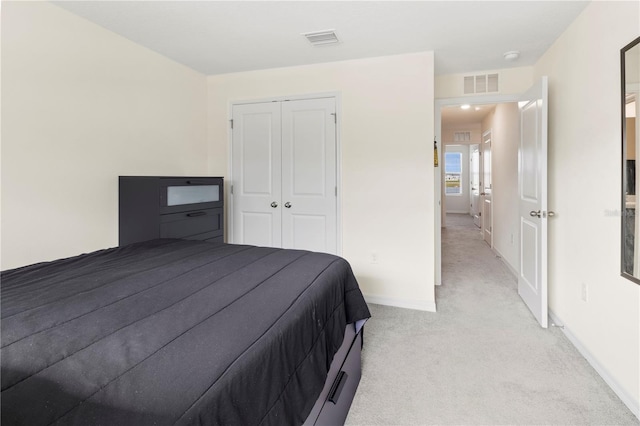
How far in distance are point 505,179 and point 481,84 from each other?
1.81m

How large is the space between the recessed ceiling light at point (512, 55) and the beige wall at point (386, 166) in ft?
2.32

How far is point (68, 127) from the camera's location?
7.95ft

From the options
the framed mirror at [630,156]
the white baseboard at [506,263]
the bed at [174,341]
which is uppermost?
the framed mirror at [630,156]

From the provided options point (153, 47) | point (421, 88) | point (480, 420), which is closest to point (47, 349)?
point (480, 420)

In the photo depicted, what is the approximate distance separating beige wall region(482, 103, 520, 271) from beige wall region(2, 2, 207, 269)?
4011 mm

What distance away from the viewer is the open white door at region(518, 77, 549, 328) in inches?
110

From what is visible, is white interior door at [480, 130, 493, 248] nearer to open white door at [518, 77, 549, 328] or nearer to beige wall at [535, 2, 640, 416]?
open white door at [518, 77, 549, 328]

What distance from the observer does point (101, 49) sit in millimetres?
2654

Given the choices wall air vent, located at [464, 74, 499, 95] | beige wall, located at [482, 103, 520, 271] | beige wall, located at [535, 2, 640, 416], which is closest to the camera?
beige wall, located at [535, 2, 640, 416]

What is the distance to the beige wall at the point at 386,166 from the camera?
10.6 feet

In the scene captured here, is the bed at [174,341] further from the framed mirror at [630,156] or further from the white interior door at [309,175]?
the white interior door at [309,175]

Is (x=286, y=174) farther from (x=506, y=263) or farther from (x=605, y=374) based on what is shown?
(x=506, y=263)

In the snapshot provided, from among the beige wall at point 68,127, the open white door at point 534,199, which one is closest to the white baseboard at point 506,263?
the open white door at point 534,199

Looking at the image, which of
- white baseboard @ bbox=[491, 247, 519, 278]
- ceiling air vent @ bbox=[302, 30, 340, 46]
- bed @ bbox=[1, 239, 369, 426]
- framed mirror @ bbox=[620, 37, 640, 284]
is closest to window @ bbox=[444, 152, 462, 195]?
white baseboard @ bbox=[491, 247, 519, 278]
